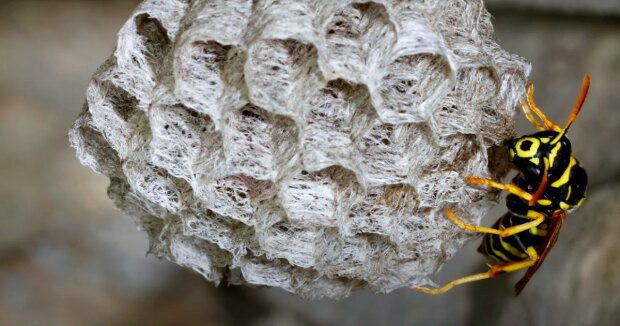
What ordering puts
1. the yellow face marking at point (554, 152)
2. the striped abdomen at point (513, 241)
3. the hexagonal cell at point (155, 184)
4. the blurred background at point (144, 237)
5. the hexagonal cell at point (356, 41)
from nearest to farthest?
the hexagonal cell at point (356, 41)
the hexagonal cell at point (155, 184)
the yellow face marking at point (554, 152)
the striped abdomen at point (513, 241)
the blurred background at point (144, 237)

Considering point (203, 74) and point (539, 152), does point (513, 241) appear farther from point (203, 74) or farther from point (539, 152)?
point (203, 74)

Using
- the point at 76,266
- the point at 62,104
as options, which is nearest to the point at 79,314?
the point at 76,266

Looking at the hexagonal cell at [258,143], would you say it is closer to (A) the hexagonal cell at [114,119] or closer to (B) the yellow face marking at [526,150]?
(A) the hexagonal cell at [114,119]

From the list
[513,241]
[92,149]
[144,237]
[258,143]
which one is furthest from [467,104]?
[144,237]

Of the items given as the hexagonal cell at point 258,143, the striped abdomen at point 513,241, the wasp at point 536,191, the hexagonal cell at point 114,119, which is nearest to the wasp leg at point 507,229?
the wasp at point 536,191

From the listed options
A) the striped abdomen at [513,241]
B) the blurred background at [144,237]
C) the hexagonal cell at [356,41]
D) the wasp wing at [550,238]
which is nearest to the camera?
Answer: the hexagonal cell at [356,41]

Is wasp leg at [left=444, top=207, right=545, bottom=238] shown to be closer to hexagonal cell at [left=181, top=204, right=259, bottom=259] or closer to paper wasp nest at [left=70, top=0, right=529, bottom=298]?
paper wasp nest at [left=70, top=0, right=529, bottom=298]

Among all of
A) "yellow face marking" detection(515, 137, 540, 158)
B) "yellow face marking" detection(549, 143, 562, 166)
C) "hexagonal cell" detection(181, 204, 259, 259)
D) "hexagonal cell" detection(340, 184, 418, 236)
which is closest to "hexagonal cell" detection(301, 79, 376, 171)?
"hexagonal cell" detection(340, 184, 418, 236)
